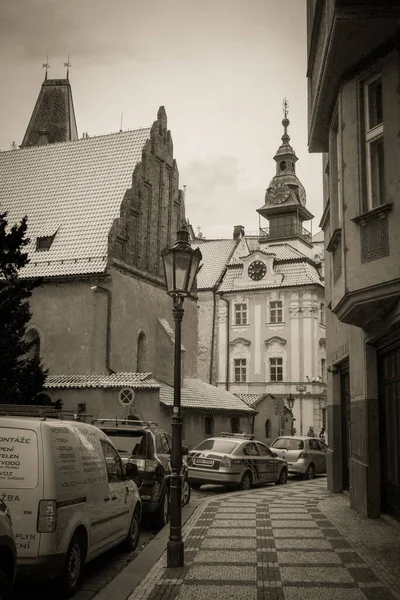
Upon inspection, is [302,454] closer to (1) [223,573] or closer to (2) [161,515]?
(2) [161,515]

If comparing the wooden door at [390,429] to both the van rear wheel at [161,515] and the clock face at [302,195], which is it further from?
the clock face at [302,195]

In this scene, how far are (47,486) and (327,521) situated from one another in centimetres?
740

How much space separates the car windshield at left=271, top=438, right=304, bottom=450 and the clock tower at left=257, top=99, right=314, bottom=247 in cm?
4399

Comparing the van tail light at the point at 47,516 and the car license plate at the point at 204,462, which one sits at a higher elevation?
the van tail light at the point at 47,516

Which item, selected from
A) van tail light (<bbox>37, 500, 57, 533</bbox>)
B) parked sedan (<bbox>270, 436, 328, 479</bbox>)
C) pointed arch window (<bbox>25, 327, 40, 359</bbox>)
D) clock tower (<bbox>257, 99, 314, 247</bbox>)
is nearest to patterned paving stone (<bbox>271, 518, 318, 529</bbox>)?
van tail light (<bbox>37, 500, 57, 533</bbox>)

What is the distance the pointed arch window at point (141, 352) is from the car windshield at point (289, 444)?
7.81 metres

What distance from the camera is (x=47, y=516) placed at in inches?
270

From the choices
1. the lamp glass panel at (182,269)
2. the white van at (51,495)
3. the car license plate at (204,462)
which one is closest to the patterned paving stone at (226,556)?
the white van at (51,495)

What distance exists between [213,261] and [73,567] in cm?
5271

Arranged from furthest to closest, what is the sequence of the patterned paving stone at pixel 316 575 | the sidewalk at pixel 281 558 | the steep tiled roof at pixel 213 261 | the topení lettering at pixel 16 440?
the steep tiled roof at pixel 213 261
the patterned paving stone at pixel 316 575
the sidewalk at pixel 281 558
the topení lettering at pixel 16 440

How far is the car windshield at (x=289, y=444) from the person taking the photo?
2568 centimetres

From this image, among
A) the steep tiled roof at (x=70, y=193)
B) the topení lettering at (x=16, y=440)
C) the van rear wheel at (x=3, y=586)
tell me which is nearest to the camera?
the van rear wheel at (x=3, y=586)

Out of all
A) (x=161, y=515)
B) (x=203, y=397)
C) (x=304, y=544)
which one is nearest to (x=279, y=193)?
(x=203, y=397)

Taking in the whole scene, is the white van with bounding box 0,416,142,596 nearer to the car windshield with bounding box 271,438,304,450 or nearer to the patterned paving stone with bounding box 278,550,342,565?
the patterned paving stone with bounding box 278,550,342,565
